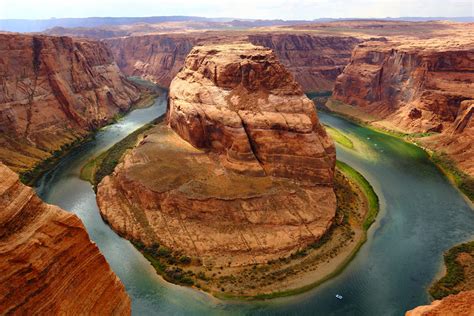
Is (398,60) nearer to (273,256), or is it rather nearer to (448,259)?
(448,259)

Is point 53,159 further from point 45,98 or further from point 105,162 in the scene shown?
point 45,98

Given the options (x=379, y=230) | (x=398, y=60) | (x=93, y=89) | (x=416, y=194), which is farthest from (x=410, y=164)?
(x=93, y=89)

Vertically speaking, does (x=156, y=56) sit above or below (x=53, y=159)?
above

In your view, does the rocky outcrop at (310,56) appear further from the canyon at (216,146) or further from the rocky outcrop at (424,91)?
the canyon at (216,146)

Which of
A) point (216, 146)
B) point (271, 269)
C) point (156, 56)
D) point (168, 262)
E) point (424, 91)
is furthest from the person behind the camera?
point (156, 56)

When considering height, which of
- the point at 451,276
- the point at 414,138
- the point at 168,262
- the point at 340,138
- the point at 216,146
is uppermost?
the point at 216,146

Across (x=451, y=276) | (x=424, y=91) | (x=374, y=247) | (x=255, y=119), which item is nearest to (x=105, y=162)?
(x=255, y=119)

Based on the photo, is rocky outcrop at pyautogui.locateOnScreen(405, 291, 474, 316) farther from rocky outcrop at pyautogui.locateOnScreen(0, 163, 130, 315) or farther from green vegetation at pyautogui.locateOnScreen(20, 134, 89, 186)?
green vegetation at pyautogui.locateOnScreen(20, 134, 89, 186)
